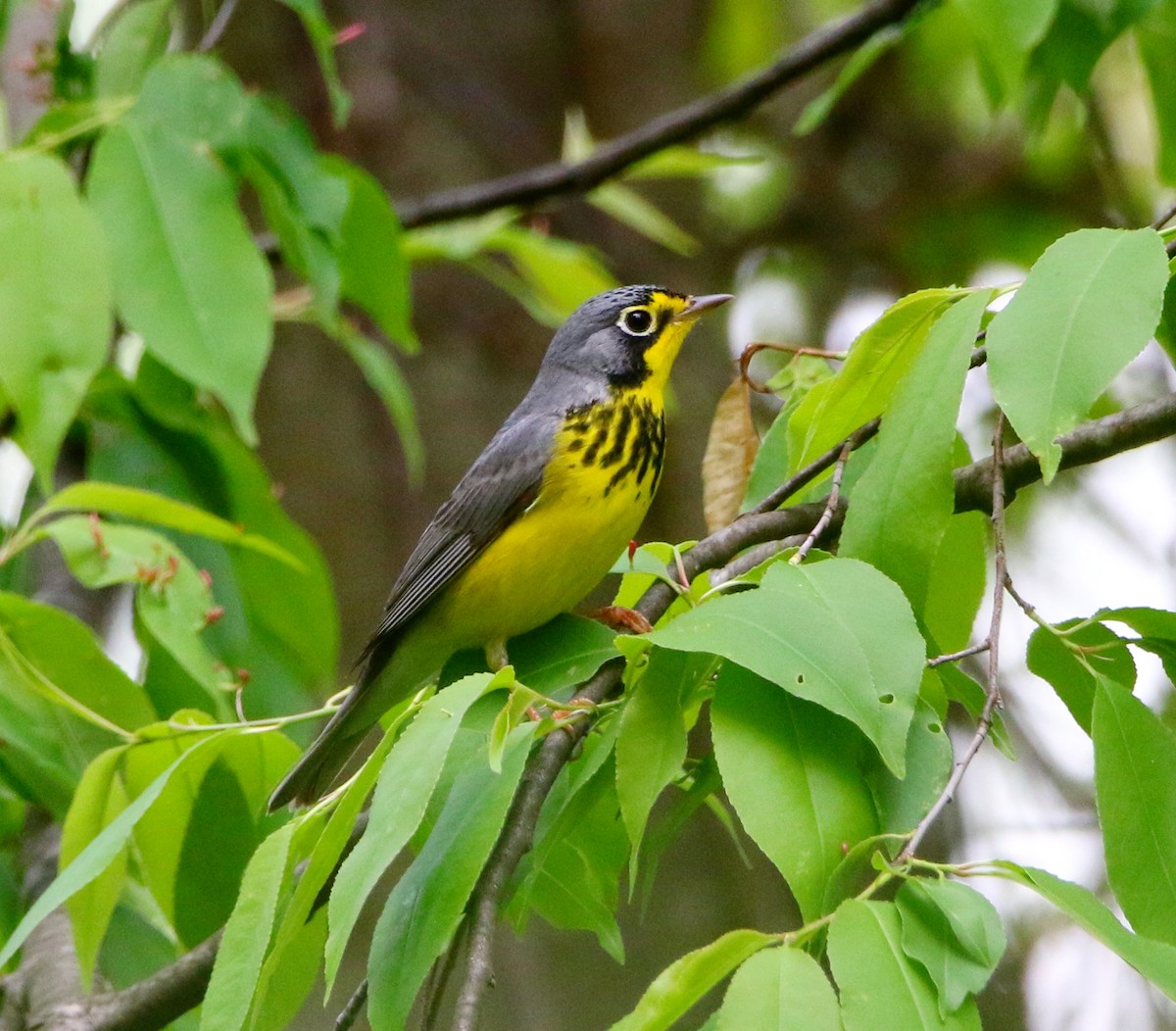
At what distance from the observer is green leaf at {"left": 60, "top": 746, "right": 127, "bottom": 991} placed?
314 centimetres

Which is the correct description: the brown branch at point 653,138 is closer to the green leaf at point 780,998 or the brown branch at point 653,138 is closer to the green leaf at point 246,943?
the green leaf at point 246,943

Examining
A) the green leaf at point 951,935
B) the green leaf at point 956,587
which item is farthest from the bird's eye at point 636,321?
the green leaf at point 951,935

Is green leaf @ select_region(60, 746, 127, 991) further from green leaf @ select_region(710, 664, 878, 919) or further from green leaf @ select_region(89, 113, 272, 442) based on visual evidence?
green leaf @ select_region(710, 664, 878, 919)

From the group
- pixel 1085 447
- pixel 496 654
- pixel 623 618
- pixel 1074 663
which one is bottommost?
pixel 496 654

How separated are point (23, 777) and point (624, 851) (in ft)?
5.46

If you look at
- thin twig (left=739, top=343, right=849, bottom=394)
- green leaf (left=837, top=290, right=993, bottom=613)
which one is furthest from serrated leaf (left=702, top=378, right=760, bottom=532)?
green leaf (left=837, top=290, right=993, bottom=613)

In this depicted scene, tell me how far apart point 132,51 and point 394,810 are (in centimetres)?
350

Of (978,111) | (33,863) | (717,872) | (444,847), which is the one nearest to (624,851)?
(444,847)

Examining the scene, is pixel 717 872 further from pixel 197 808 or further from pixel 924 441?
pixel 924 441

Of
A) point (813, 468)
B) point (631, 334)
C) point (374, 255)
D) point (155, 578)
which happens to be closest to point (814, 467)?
point (813, 468)

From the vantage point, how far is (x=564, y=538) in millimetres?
4363

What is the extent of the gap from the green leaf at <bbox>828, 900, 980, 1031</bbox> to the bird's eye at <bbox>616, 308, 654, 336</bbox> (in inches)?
124

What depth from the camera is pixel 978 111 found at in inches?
380

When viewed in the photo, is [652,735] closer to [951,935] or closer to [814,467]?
[951,935]
